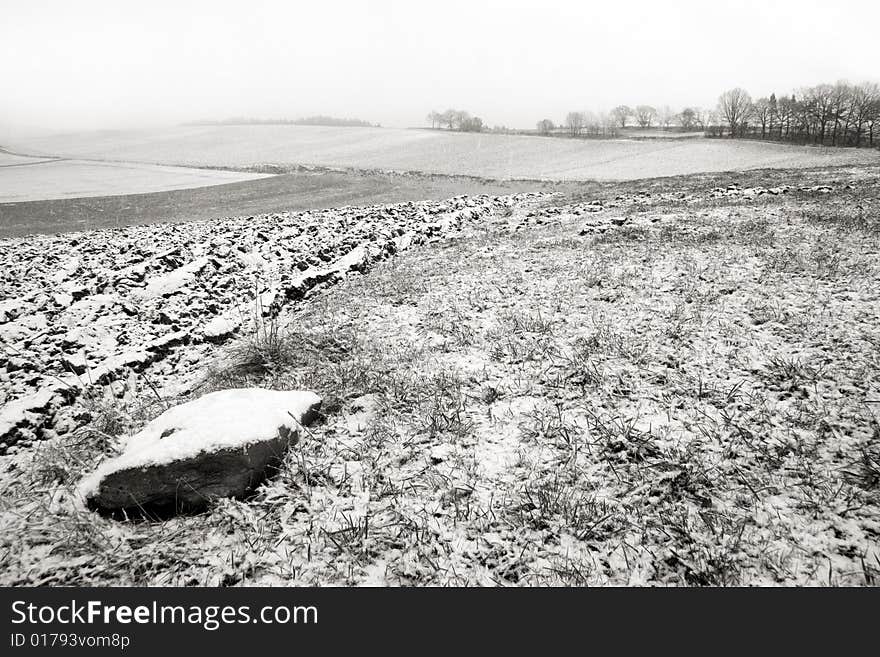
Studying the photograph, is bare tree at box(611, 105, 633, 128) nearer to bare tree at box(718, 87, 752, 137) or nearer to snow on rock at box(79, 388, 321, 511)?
bare tree at box(718, 87, 752, 137)

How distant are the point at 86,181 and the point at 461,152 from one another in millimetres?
37968

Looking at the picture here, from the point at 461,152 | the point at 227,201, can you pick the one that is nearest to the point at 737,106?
the point at 461,152

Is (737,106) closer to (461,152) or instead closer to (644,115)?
(644,115)

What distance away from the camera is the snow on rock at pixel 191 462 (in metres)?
3.23

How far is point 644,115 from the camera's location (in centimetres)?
11025

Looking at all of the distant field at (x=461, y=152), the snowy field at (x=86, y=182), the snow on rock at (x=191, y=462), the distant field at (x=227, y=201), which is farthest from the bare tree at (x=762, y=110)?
the snow on rock at (x=191, y=462)

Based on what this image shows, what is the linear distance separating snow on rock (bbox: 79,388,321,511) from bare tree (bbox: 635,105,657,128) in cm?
12796

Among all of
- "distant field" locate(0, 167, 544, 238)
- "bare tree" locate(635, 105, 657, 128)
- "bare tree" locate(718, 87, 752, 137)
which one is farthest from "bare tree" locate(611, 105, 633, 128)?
"distant field" locate(0, 167, 544, 238)

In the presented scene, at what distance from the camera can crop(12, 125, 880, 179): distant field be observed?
124 ft

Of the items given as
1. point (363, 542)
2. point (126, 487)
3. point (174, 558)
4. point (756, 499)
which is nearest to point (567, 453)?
point (756, 499)

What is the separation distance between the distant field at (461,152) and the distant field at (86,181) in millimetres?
12734

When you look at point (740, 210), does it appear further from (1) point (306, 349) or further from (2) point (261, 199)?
(2) point (261, 199)

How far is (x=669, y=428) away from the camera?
385cm

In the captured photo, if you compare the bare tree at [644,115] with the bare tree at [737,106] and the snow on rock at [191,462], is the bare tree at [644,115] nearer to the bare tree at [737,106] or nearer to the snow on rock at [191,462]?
the bare tree at [737,106]
